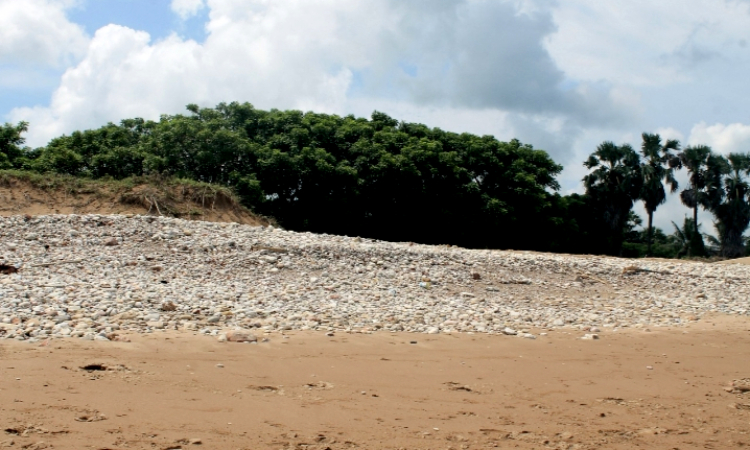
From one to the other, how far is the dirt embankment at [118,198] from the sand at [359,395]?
12614mm

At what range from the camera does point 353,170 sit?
2672 centimetres

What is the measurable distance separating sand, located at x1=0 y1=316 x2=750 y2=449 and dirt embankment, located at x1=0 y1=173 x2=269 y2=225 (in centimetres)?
1261

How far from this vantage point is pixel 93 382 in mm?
6109

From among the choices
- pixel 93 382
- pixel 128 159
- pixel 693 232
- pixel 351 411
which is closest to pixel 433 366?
pixel 351 411

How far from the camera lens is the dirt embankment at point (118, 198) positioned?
18.9 metres

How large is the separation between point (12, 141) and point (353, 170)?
13.1 meters

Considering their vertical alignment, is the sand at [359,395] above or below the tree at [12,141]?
below

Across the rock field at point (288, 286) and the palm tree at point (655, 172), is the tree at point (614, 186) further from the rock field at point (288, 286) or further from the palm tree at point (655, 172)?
the rock field at point (288, 286)

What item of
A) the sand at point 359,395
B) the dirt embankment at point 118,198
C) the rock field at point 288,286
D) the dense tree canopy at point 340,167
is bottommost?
the sand at point 359,395

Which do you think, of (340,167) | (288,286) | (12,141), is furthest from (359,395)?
(12,141)

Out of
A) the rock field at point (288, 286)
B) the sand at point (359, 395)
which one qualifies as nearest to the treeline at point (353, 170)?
the rock field at point (288, 286)

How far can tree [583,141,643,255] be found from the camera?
36312 millimetres

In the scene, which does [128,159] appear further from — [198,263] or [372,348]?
[372,348]

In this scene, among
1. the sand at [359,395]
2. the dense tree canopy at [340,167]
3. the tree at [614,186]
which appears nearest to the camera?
the sand at [359,395]
